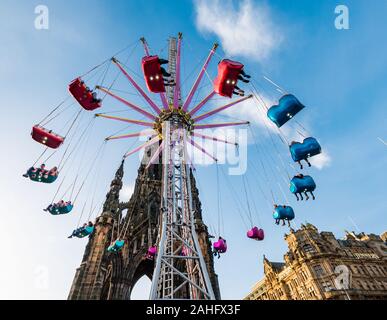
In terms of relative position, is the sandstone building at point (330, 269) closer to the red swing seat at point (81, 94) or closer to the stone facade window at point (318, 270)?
the stone facade window at point (318, 270)

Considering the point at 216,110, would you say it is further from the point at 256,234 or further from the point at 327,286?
the point at 327,286

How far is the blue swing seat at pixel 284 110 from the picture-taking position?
11250mm

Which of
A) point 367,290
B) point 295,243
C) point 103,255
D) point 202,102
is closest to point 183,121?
point 202,102

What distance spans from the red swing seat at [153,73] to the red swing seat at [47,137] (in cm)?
619

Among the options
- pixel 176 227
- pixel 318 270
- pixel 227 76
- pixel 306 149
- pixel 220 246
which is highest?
pixel 318 270

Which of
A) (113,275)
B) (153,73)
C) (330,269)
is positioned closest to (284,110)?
(153,73)

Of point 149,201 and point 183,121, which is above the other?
point 149,201

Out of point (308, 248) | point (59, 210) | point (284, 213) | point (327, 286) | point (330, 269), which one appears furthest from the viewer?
point (308, 248)

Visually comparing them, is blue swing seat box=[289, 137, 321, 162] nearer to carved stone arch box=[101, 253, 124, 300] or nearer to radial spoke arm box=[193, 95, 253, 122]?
radial spoke arm box=[193, 95, 253, 122]

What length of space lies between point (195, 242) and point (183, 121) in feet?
25.5

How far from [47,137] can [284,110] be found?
42.2 feet

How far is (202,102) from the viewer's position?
1458 centimetres

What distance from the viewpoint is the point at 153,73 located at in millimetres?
11305
